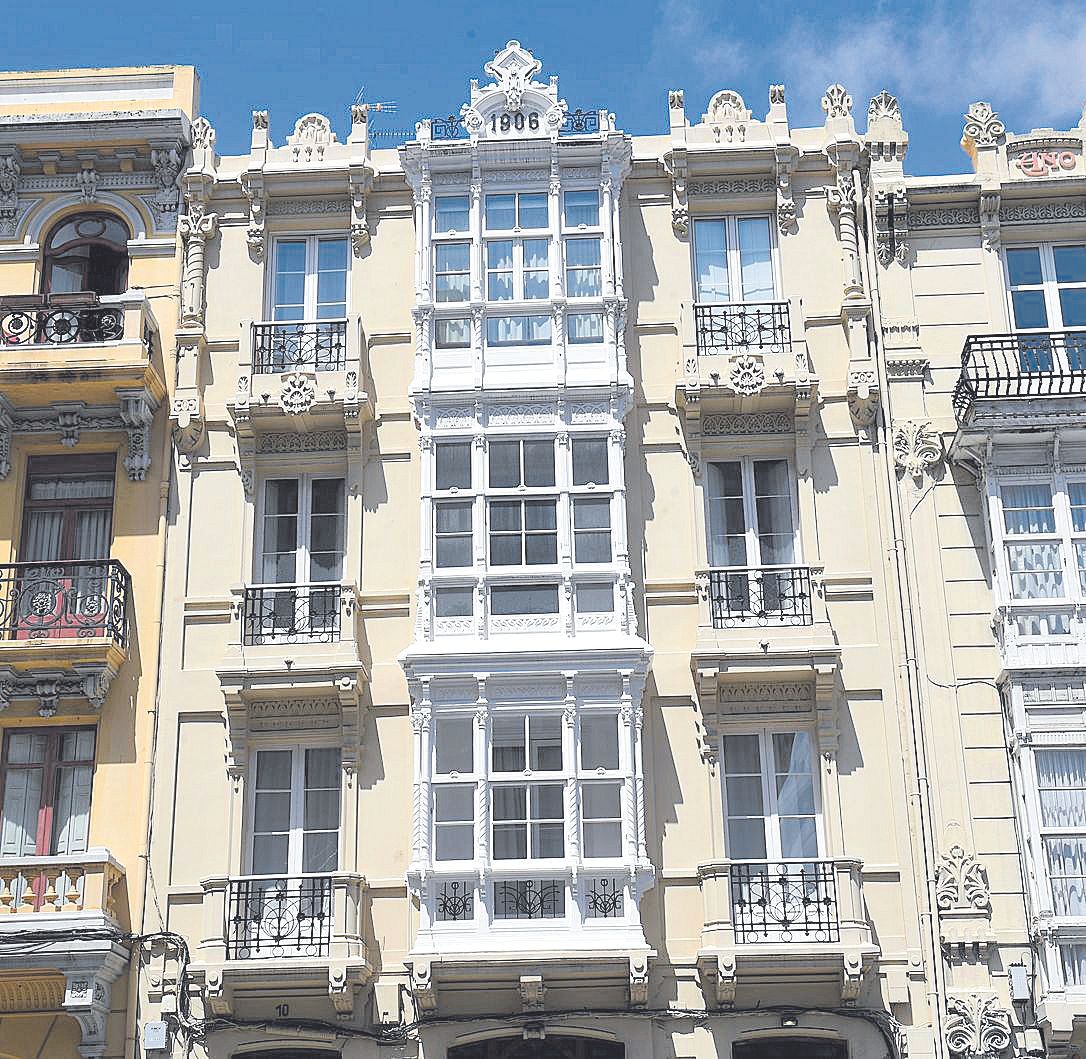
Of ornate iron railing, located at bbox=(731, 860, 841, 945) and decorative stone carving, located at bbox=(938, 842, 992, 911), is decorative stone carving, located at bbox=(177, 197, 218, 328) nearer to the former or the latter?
ornate iron railing, located at bbox=(731, 860, 841, 945)

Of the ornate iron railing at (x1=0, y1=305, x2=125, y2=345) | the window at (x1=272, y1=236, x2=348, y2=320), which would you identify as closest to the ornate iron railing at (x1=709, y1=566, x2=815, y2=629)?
the window at (x1=272, y1=236, x2=348, y2=320)

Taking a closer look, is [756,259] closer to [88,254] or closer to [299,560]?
[299,560]

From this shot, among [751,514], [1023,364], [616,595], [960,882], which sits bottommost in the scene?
[960,882]

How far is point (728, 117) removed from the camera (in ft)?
83.9

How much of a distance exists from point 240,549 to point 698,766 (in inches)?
282

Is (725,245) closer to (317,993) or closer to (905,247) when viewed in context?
(905,247)

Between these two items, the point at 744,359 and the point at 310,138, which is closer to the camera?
the point at 744,359

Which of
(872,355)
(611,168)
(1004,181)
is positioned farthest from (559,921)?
(1004,181)

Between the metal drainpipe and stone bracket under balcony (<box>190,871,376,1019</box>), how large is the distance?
708cm

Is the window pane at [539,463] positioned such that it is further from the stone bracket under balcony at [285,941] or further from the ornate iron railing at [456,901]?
the stone bracket under balcony at [285,941]

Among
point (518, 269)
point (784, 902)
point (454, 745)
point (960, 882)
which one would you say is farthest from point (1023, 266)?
point (454, 745)

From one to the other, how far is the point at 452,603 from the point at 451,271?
533cm

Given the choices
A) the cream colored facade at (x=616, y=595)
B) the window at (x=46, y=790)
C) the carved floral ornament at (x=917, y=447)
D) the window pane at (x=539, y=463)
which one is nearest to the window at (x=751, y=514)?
the cream colored facade at (x=616, y=595)

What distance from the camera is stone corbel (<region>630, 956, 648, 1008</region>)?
20.2 metres
